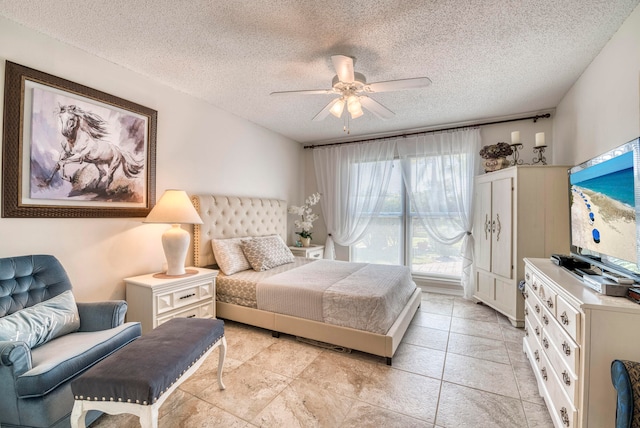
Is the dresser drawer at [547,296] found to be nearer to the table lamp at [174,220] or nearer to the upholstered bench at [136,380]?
the upholstered bench at [136,380]

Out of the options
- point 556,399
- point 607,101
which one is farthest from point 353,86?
point 556,399

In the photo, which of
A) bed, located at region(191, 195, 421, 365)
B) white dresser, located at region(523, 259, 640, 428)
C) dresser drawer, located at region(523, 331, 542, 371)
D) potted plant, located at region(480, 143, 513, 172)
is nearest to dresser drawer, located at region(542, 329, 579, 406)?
white dresser, located at region(523, 259, 640, 428)

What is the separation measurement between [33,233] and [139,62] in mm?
1625

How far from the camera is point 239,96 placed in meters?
3.11

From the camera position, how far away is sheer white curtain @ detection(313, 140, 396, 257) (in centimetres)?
450

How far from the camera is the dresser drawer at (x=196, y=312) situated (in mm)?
2443

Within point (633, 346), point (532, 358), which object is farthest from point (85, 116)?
point (532, 358)

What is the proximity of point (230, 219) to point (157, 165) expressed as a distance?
3.39 feet

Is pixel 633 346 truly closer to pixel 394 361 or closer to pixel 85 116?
pixel 394 361

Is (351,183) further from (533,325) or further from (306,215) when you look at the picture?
(533,325)

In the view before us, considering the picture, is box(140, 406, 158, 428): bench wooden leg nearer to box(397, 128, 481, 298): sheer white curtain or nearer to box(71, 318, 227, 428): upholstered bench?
box(71, 318, 227, 428): upholstered bench

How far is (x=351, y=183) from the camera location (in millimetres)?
4719

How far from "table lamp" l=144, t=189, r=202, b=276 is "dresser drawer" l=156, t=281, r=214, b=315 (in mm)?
202

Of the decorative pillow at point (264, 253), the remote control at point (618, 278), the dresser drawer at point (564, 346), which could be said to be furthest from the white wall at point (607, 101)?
the decorative pillow at point (264, 253)
